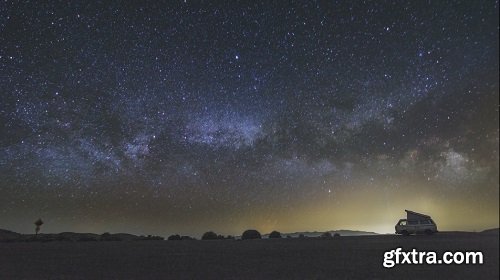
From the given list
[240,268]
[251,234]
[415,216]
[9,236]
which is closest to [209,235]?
[251,234]

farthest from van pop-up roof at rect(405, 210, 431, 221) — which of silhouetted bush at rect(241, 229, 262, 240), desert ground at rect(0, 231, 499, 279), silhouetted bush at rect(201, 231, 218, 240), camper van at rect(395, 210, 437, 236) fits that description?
silhouetted bush at rect(201, 231, 218, 240)

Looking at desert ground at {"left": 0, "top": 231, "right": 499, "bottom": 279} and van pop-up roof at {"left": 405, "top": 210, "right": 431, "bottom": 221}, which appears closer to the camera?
desert ground at {"left": 0, "top": 231, "right": 499, "bottom": 279}

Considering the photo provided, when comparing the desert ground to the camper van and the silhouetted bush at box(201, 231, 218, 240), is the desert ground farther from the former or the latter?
the silhouetted bush at box(201, 231, 218, 240)

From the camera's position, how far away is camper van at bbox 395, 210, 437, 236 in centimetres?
3681

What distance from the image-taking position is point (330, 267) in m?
16.6

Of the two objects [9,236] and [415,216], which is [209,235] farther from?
[9,236]

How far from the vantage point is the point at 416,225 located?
3706 centimetres

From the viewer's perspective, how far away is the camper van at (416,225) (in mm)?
36812

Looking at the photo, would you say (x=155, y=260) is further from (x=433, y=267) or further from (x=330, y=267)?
(x=433, y=267)

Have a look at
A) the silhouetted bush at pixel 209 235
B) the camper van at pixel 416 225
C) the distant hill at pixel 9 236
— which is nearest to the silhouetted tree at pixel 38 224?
the distant hill at pixel 9 236

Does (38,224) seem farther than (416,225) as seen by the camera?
Yes

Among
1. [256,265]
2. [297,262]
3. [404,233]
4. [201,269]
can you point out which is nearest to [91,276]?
[201,269]

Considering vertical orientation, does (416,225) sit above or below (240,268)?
above

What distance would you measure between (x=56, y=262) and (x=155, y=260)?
4774mm
